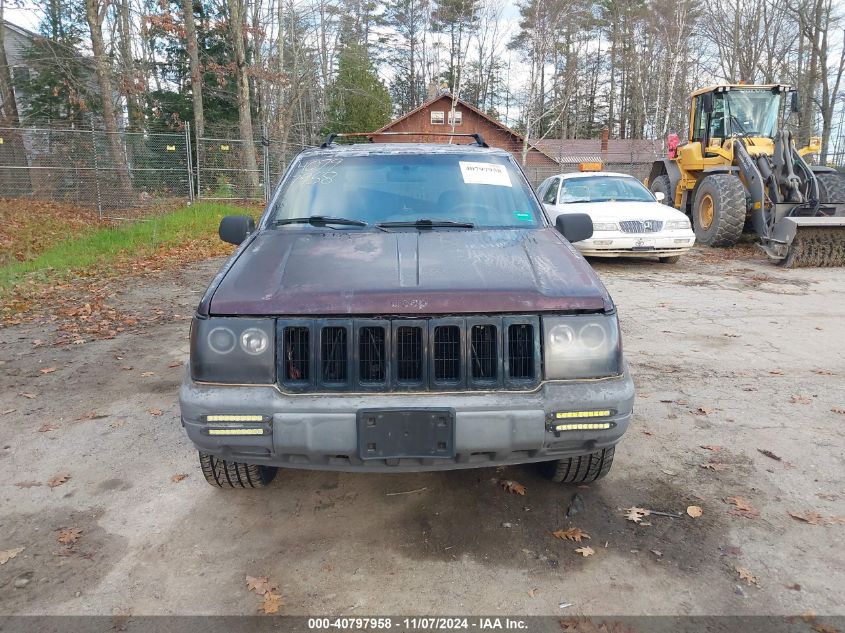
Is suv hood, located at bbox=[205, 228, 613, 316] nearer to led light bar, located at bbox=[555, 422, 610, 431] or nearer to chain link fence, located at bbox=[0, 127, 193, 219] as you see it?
led light bar, located at bbox=[555, 422, 610, 431]

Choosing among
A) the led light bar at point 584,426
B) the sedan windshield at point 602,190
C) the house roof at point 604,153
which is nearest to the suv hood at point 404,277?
the led light bar at point 584,426

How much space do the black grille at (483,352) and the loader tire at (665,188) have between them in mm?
12432

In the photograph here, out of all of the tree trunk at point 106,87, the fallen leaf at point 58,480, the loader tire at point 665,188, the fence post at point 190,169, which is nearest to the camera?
the fallen leaf at point 58,480

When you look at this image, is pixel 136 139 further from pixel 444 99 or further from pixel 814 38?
pixel 814 38

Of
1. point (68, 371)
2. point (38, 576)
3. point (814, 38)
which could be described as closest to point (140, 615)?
point (38, 576)

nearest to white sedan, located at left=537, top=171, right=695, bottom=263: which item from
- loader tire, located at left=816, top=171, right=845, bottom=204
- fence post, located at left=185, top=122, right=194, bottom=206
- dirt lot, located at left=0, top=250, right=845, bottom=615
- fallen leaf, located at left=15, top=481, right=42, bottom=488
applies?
loader tire, located at left=816, top=171, right=845, bottom=204

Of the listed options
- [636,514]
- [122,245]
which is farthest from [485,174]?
[122,245]

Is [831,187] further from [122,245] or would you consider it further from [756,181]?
[122,245]

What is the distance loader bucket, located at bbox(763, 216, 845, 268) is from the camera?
913cm

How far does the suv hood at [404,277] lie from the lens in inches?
93.3

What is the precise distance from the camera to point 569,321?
242 centimetres

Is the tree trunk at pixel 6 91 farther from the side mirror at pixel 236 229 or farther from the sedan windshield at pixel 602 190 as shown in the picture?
the side mirror at pixel 236 229

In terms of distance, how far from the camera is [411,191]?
143 inches

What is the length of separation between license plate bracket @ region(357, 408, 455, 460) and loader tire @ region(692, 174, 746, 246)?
10.1 m
